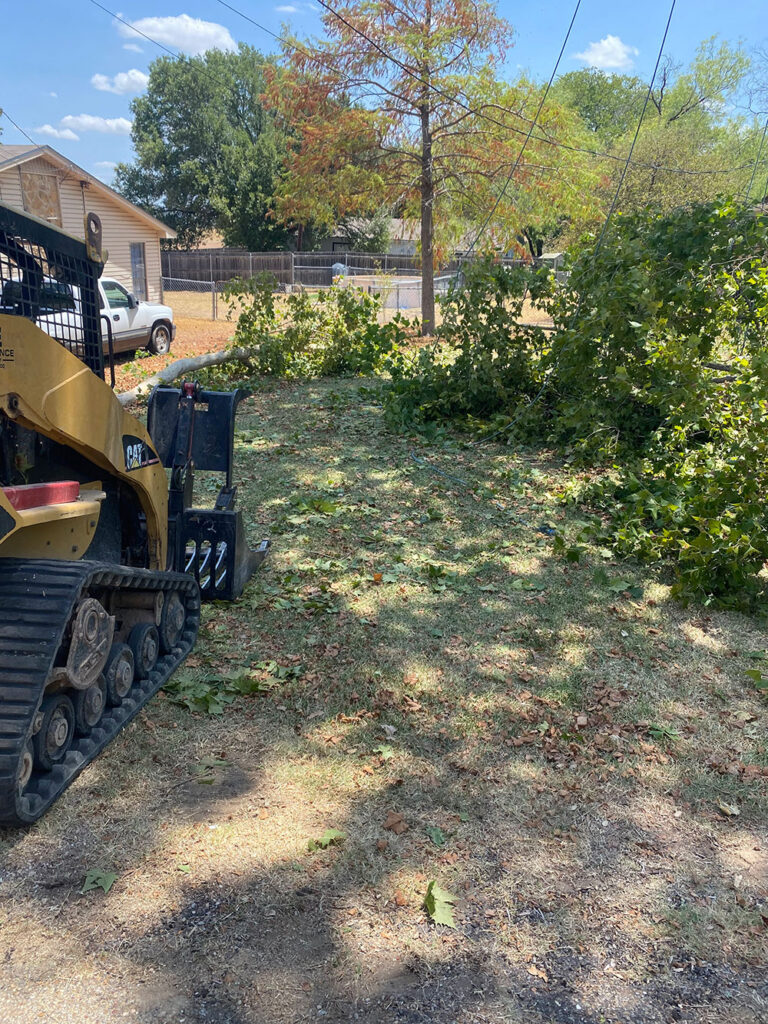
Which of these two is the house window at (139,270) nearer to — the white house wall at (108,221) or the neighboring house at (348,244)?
the white house wall at (108,221)

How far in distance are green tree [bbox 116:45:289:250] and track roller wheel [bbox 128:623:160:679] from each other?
4313 cm

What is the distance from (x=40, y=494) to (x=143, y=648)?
109 cm

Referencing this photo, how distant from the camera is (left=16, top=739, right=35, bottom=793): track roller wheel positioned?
2838mm

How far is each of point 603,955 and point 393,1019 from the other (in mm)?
765

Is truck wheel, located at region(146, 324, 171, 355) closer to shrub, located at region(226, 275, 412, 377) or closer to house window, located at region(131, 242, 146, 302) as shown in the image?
shrub, located at region(226, 275, 412, 377)

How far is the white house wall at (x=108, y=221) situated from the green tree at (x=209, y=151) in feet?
56.8

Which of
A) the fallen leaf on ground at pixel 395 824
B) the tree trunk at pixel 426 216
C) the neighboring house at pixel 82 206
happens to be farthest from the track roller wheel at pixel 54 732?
the neighboring house at pixel 82 206

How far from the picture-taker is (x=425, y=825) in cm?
328

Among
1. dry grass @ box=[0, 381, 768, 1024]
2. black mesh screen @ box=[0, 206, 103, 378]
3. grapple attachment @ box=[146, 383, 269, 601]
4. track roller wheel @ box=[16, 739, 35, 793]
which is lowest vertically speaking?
dry grass @ box=[0, 381, 768, 1024]

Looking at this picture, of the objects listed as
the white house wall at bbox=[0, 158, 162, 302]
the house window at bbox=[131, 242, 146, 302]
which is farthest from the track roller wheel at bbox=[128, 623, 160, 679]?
the house window at bbox=[131, 242, 146, 302]

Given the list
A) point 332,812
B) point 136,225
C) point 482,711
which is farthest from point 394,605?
point 136,225

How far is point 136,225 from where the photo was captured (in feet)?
89.0

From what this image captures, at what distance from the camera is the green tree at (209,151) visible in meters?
46.3

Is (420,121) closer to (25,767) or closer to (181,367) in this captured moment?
(181,367)
